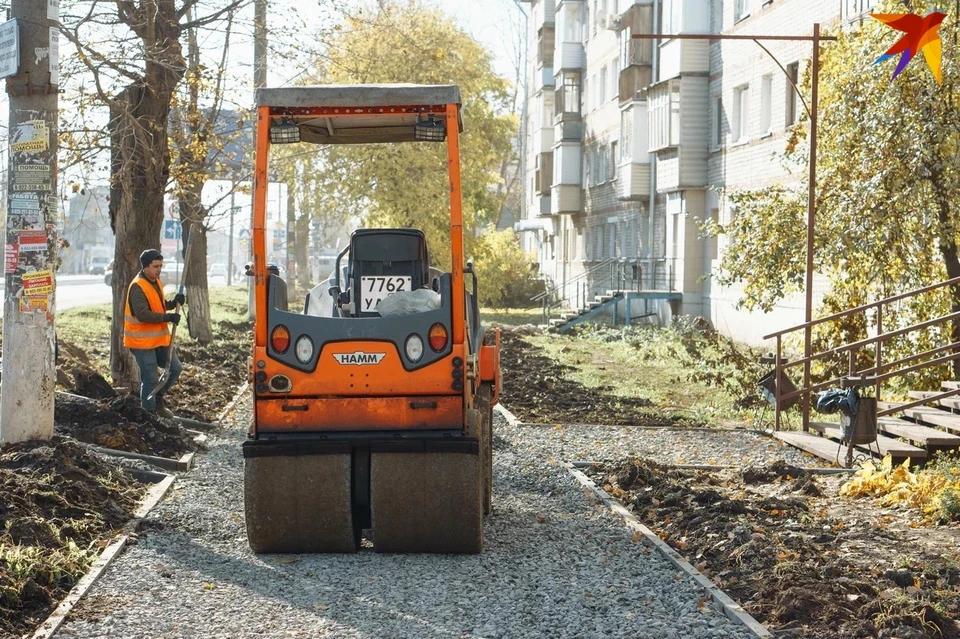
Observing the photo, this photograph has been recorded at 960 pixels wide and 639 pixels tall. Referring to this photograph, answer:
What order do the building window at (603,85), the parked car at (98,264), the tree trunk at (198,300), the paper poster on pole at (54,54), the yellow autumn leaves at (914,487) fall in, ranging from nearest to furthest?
the yellow autumn leaves at (914,487)
the paper poster on pole at (54,54)
the tree trunk at (198,300)
the building window at (603,85)
the parked car at (98,264)

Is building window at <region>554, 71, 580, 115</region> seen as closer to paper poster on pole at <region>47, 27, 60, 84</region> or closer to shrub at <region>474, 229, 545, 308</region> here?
shrub at <region>474, 229, 545, 308</region>

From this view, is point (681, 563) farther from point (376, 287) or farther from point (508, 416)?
point (508, 416)

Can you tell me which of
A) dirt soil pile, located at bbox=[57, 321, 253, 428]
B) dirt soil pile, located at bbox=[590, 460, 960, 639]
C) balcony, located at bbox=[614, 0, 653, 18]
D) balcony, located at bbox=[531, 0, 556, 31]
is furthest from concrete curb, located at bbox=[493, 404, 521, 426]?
balcony, located at bbox=[531, 0, 556, 31]

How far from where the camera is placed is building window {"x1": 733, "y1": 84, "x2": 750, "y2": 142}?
31633mm

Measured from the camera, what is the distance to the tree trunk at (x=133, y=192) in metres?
15.9

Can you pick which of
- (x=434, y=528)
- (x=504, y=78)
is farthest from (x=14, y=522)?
(x=504, y=78)

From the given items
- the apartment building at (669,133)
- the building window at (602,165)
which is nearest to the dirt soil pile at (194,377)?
the apartment building at (669,133)

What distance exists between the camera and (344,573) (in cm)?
781

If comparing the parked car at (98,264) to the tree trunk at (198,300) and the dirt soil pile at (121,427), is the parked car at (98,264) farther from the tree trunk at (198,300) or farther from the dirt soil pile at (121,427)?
the dirt soil pile at (121,427)

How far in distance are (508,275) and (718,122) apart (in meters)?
18.9

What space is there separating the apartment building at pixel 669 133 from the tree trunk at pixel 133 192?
30.1ft

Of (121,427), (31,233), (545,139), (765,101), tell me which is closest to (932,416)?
(121,427)

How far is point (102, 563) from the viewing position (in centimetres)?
777

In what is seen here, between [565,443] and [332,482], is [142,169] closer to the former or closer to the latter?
[565,443]
